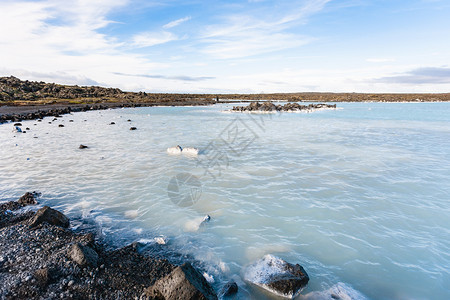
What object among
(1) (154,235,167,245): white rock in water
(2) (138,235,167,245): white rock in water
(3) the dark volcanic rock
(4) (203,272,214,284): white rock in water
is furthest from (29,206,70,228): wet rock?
(4) (203,272,214,284): white rock in water

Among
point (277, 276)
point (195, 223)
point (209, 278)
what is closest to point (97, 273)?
point (209, 278)

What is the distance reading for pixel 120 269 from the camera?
5.21 meters

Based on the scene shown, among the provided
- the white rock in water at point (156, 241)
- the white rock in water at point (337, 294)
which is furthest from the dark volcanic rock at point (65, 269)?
the white rock in water at point (337, 294)

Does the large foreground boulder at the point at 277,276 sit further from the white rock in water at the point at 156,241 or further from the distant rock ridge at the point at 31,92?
the distant rock ridge at the point at 31,92

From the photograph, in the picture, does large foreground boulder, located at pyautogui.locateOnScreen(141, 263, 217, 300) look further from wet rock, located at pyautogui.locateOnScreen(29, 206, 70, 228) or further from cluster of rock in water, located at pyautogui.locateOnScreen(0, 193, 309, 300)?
wet rock, located at pyautogui.locateOnScreen(29, 206, 70, 228)

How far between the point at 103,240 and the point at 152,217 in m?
1.75

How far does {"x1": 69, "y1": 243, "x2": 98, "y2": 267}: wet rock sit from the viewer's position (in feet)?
16.7

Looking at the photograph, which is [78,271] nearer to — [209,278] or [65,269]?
[65,269]

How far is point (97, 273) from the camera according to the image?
196 inches

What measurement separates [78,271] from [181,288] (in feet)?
7.70

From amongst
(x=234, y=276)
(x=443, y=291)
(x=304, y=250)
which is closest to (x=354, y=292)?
(x=304, y=250)

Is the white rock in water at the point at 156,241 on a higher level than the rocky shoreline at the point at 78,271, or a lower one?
lower

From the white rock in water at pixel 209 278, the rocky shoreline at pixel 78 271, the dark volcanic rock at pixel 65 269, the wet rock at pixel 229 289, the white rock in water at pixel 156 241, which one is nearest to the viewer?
the rocky shoreline at pixel 78 271

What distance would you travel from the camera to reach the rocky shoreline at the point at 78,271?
4.40 meters
